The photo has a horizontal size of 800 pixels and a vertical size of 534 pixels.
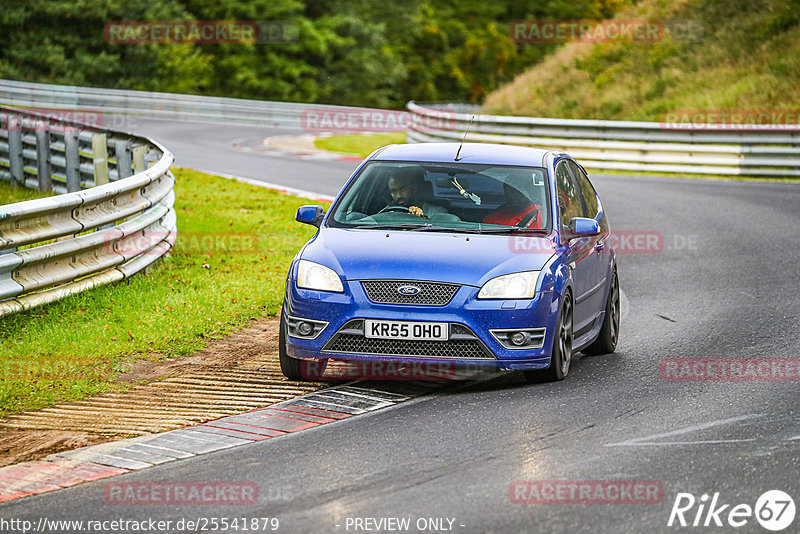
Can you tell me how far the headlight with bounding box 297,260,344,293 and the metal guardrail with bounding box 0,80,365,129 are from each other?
3545cm

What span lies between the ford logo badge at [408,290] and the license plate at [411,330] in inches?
8.1

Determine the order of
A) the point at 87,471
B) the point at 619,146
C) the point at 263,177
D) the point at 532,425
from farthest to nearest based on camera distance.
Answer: the point at 619,146
the point at 263,177
the point at 532,425
the point at 87,471

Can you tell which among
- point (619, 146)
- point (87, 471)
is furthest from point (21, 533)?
point (619, 146)

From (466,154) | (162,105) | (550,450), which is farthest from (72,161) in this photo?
(162,105)

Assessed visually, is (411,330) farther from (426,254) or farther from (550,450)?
(550,450)

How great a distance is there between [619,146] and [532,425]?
20290 mm

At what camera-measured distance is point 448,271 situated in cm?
809

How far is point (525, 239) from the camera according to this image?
28.4ft

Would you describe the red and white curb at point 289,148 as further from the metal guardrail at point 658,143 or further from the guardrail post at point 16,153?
the guardrail post at point 16,153

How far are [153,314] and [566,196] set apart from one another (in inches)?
148

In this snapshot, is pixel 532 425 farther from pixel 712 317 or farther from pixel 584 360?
pixel 712 317

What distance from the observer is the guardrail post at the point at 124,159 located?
1606 centimetres

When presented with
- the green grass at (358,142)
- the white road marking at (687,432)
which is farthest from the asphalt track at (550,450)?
the green grass at (358,142)

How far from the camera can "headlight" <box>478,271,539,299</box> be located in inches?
319
